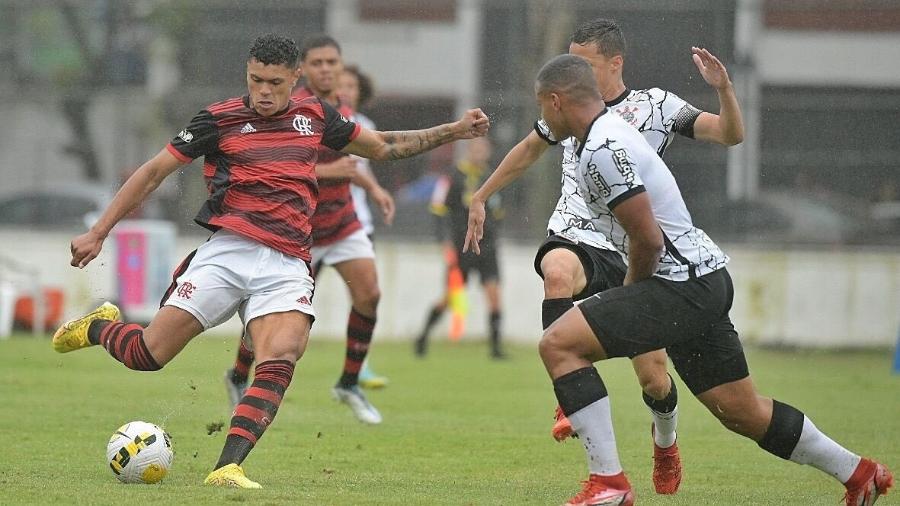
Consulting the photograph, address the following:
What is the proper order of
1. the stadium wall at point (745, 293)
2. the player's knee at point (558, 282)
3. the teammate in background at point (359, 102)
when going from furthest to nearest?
the stadium wall at point (745, 293) < the teammate in background at point (359, 102) < the player's knee at point (558, 282)

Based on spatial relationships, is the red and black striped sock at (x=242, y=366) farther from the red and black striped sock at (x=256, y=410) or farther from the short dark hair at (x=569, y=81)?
the short dark hair at (x=569, y=81)

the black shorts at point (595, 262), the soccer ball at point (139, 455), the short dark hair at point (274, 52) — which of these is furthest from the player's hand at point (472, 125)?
the soccer ball at point (139, 455)

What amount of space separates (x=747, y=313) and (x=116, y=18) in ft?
30.4

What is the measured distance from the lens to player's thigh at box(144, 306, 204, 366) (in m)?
7.07

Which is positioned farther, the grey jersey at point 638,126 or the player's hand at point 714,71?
the grey jersey at point 638,126

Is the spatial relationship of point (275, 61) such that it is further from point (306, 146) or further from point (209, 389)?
point (209, 389)

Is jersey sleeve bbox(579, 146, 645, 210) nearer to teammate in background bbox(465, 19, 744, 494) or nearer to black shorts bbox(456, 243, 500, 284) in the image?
teammate in background bbox(465, 19, 744, 494)

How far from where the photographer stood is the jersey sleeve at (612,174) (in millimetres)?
5758

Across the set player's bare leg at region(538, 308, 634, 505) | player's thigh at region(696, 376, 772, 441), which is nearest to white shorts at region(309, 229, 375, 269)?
player's thigh at region(696, 376, 772, 441)

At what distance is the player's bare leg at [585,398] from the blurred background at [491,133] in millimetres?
11456

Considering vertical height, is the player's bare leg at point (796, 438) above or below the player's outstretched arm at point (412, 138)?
below

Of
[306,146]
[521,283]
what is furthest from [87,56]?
[306,146]

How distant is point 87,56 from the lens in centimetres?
1994

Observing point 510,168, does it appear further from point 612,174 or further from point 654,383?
point 612,174
